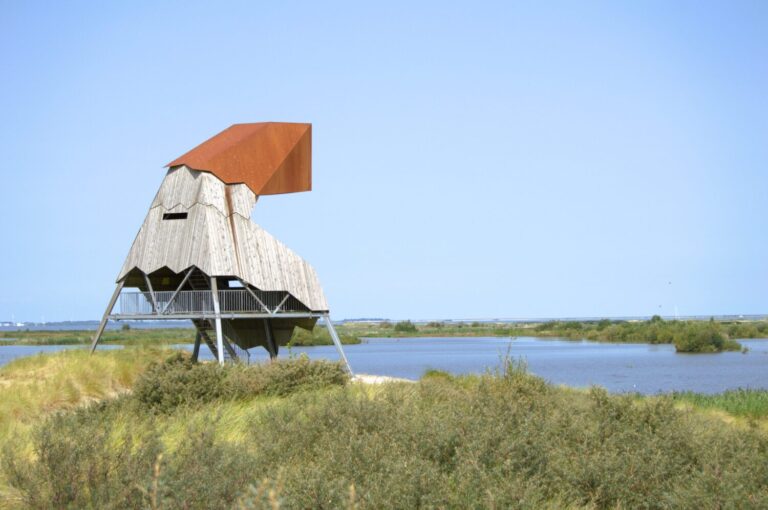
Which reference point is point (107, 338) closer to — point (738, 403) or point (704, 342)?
point (704, 342)

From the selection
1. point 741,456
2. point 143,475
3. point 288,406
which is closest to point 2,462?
point 143,475

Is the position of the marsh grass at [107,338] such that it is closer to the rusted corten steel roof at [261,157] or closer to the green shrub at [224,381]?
the rusted corten steel roof at [261,157]

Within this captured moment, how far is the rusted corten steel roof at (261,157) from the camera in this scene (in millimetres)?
26422

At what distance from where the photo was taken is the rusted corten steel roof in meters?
26.4

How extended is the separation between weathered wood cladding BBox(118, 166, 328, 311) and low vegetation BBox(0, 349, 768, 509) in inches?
445

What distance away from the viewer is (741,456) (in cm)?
938

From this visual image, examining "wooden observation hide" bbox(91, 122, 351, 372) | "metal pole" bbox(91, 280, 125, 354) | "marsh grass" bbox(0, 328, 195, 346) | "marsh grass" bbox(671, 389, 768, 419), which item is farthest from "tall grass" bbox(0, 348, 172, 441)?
"marsh grass" bbox(0, 328, 195, 346)

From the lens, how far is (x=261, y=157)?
2750 cm

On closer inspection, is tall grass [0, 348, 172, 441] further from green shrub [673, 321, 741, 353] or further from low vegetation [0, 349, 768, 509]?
green shrub [673, 321, 741, 353]

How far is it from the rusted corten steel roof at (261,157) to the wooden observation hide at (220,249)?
0.03m

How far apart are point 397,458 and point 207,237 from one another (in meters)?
17.3

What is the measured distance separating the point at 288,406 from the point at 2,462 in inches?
206

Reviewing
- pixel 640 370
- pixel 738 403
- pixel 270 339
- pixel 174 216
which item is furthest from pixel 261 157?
pixel 640 370

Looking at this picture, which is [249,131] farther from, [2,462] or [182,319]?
[2,462]
